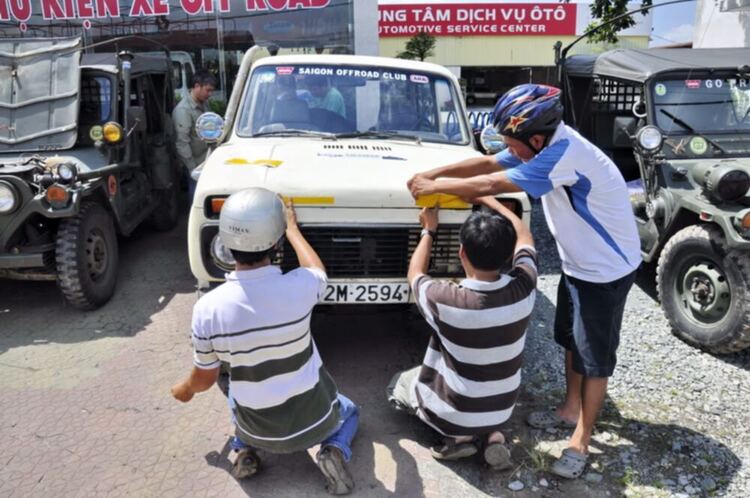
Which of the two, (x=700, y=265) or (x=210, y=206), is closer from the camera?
(x=210, y=206)

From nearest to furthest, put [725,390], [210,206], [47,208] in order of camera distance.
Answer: [210,206] → [725,390] → [47,208]

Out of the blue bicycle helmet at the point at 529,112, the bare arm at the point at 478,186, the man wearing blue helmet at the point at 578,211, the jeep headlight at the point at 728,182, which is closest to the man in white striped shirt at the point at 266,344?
the bare arm at the point at 478,186

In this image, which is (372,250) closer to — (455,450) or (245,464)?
(455,450)

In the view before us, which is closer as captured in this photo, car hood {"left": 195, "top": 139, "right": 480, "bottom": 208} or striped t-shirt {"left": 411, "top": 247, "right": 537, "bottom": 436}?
striped t-shirt {"left": 411, "top": 247, "right": 537, "bottom": 436}

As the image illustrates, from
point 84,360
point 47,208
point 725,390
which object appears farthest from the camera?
point 47,208

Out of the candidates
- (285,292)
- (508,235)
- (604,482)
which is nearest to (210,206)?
(285,292)

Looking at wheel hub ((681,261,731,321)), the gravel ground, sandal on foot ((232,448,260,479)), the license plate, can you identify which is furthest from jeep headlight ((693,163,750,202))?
sandal on foot ((232,448,260,479))

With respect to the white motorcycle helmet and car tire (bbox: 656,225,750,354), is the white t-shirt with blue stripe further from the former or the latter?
car tire (bbox: 656,225,750,354)

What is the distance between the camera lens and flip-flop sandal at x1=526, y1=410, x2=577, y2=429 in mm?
3242

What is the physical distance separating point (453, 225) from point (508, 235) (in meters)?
0.88

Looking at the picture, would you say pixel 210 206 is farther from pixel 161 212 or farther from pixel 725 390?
pixel 161 212

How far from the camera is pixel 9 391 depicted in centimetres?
367

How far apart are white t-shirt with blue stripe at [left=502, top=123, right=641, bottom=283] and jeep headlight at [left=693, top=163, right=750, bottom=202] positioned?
160 centimetres

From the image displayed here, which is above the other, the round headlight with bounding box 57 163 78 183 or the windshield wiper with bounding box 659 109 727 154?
the windshield wiper with bounding box 659 109 727 154
